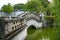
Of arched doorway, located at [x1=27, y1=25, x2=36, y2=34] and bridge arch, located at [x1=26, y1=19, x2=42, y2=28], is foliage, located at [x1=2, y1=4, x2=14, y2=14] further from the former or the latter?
bridge arch, located at [x1=26, y1=19, x2=42, y2=28]

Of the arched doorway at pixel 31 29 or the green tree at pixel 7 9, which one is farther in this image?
the green tree at pixel 7 9

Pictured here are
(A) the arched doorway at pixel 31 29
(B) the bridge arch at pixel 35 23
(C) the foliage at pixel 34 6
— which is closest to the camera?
(A) the arched doorway at pixel 31 29

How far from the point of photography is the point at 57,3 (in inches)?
183

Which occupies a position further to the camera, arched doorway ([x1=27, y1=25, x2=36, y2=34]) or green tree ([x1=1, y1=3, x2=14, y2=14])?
green tree ([x1=1, y1=3, x2=14, y2=14])

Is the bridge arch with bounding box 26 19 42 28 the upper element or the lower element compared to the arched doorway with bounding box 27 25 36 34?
upper

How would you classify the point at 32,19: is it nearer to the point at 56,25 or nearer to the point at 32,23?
the point at 32,23

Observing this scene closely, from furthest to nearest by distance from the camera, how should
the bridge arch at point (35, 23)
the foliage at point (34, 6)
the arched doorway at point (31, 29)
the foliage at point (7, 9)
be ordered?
1. the foliage at point (34, 6)
2. the foliage at point (7, 9)
3. the bridge arch at point (35, 23)
4. the arched doorway at point (31, 29)

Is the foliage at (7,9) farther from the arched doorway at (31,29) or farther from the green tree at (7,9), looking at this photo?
the arched doorway at (31,29)

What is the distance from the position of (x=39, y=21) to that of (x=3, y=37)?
16.1 m

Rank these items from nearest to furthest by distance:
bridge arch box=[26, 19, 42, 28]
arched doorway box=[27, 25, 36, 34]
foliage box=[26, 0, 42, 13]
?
arched doorway box=[27, 25, 36, 34], bridge arch box=[26, 19, 42, 28], foliage box=[26, 0, 42, 13]

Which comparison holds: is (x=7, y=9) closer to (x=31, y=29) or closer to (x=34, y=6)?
(x=34, y=6)

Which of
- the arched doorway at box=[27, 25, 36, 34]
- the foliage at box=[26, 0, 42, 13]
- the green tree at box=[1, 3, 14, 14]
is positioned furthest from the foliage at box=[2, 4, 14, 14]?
the arched doorway at box=[27, 25, 36, 34]

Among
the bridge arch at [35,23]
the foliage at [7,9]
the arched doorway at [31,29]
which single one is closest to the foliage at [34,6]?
the foliage at [7,9]

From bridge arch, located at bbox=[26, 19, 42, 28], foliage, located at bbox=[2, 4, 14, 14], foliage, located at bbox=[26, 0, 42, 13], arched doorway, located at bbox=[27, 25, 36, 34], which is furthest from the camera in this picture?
foliage, located at bbox=[26, 0, 42, 13]
